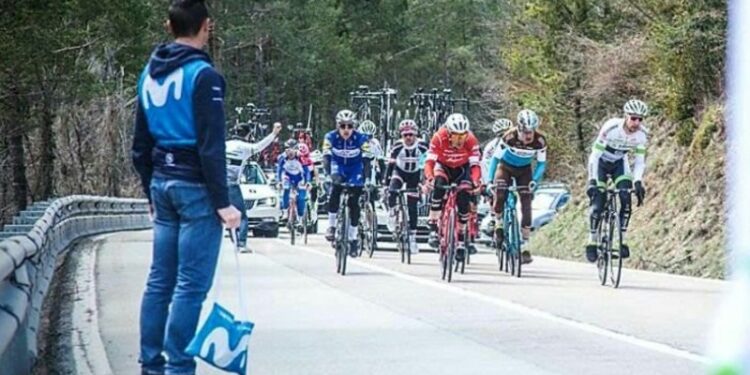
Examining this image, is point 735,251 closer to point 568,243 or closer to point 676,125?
point 676,125

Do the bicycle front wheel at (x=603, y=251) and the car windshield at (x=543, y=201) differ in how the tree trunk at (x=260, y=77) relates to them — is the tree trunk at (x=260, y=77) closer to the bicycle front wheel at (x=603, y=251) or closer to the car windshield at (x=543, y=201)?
the car windshield at (x=543, y=201)

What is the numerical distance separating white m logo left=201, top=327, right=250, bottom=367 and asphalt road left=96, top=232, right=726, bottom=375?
1.92m

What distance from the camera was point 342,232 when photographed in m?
17.6

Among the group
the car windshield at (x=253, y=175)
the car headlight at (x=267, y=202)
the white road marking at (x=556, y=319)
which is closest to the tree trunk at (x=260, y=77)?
the car windshield at (x=253, y=175)

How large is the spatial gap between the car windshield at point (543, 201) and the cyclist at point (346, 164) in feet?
57.3

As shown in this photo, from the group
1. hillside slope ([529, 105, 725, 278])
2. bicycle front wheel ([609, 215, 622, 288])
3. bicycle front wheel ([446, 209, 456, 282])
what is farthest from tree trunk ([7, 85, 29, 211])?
bicycle front wheel ([609, 215, 622, 288])

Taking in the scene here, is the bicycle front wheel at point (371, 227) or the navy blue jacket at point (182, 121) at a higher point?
the navy blue jacket at point (182, 121)

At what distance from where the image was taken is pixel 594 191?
15.3 meters

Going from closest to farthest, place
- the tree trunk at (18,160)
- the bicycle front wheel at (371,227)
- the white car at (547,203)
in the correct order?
1. the bicycle front wheel at (371,227)
2. the white car at (547,203)
3. the tree trunk at (18,160)

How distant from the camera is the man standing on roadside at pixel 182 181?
6777mm

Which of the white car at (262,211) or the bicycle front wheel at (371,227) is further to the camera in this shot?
the white car at (262,211)

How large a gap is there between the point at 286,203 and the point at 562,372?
21995mm

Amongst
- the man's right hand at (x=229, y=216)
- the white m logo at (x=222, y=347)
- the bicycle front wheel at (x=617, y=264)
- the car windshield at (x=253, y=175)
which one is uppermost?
the car windshield at (x=253, y=175)

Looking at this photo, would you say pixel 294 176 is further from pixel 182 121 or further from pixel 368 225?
pixel 182 121
